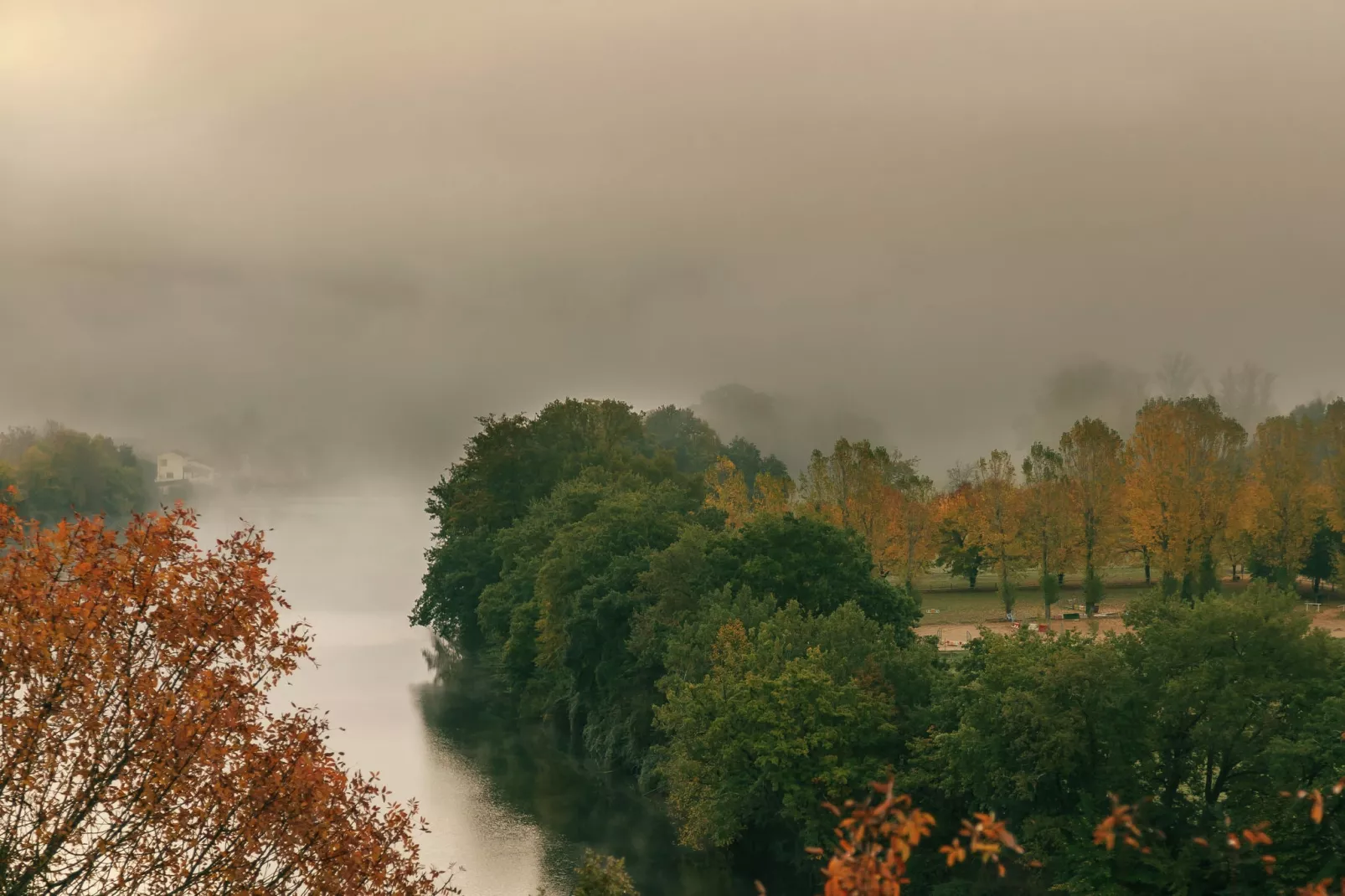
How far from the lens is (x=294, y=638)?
1462cm

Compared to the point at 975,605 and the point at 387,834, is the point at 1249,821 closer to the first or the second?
the point at 387,834

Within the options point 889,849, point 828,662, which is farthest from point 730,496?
point 889,849

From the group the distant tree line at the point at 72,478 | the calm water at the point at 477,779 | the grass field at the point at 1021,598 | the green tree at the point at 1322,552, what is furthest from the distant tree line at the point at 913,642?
the distant tree line at the point at 72,478

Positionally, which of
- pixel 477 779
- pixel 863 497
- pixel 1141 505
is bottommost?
pixel 477 779

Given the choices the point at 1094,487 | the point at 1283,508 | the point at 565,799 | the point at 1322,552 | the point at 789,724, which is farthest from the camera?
the point at 1322,552

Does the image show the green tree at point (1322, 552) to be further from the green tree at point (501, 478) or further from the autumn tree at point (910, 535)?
the green tree at point (501, 478)

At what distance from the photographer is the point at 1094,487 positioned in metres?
76.1

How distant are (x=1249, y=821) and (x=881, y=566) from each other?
49.3 metres

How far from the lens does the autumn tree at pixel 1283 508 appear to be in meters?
72.7

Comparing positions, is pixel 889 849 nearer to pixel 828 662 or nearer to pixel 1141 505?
pixel 828 662

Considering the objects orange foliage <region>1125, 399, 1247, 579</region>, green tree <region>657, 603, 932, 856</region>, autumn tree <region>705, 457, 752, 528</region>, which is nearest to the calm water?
green tree <region>657, 603, 932, 856</region>

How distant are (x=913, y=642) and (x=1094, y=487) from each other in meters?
35.7

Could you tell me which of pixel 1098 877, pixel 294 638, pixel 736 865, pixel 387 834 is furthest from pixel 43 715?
pixel 736 865

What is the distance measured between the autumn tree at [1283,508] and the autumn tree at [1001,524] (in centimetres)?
1353
